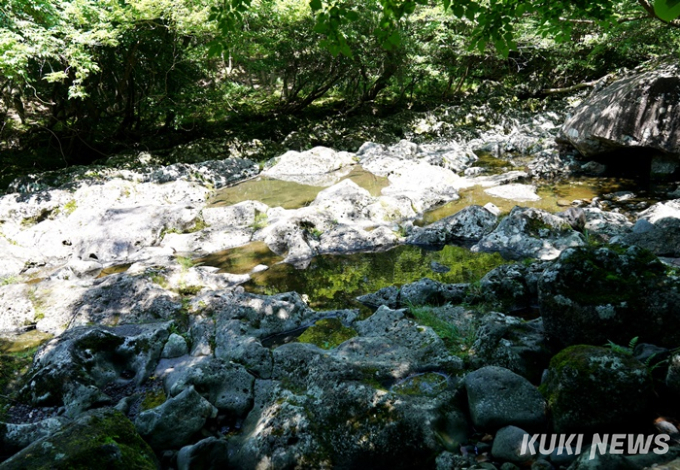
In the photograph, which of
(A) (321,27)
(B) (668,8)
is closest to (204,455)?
(A) (321,27)

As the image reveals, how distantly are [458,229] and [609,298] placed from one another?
484 centimetres

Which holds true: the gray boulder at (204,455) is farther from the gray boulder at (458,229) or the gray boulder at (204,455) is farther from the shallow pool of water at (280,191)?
the shallow pool of water at (280,191)

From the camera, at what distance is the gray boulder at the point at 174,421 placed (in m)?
3.30

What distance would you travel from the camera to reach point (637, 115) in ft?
34.2

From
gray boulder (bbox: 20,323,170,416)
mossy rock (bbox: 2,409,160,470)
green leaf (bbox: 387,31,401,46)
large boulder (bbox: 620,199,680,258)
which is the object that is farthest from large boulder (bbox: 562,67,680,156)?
mossy rock (bbox: 2,409,160,470)

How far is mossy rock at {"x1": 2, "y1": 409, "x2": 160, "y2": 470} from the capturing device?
252 centimetres

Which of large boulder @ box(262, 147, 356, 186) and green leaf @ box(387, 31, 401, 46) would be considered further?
large boulder @ box(262, 147, 356, 186)

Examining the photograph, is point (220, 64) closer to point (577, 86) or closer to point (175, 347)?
point (577, 86)

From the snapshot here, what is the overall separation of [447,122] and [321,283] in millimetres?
14754

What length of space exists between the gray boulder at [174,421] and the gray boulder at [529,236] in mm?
5430

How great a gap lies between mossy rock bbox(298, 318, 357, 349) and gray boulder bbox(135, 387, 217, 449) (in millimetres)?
1748

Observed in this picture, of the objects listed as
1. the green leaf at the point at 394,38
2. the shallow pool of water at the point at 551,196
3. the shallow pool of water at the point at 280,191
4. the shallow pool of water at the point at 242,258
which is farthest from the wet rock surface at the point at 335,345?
the green leaf at the point at 394,38

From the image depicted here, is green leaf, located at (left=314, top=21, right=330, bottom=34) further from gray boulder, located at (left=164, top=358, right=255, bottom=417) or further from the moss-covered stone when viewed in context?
the moss-covered stone

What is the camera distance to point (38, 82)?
47.8 feet
